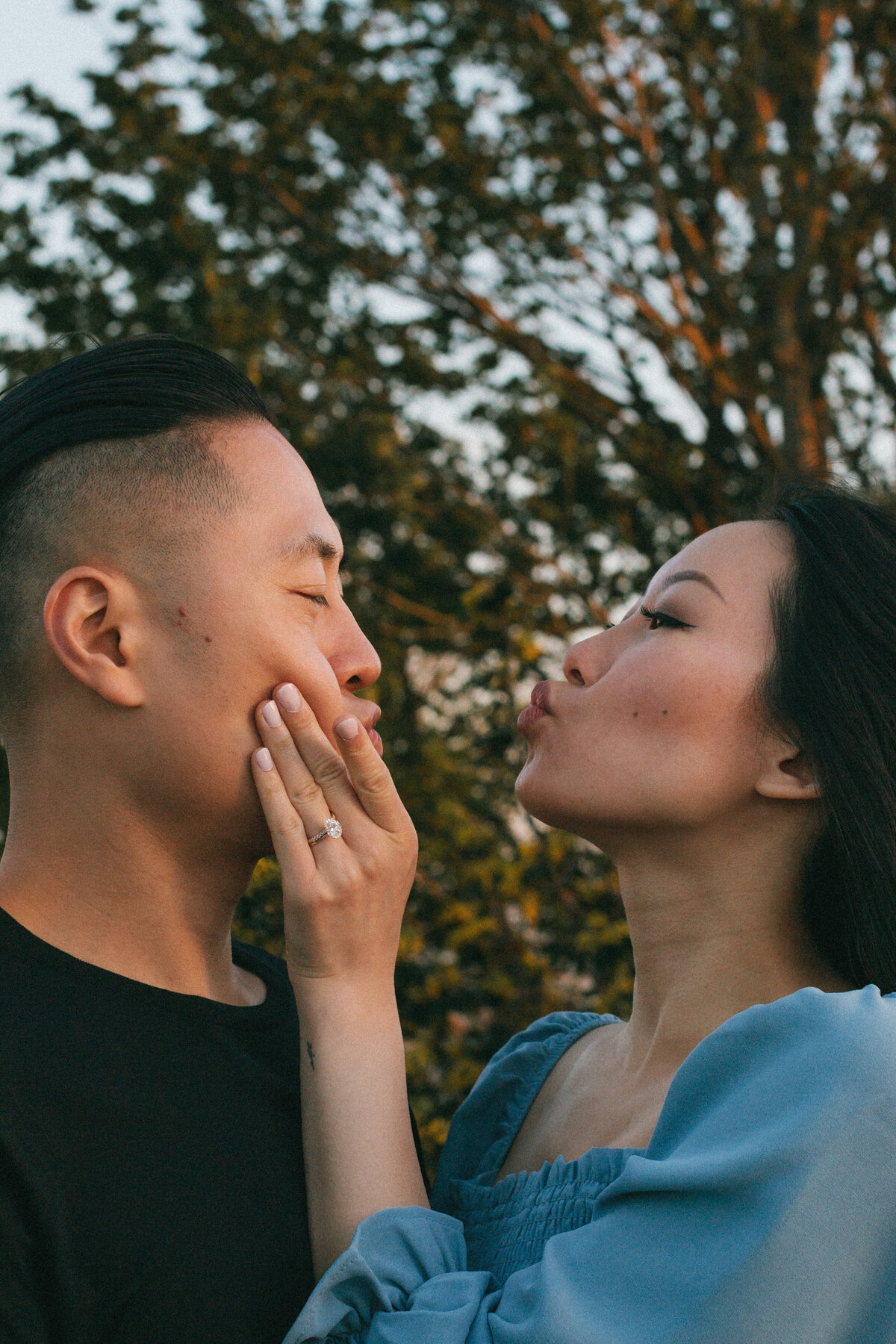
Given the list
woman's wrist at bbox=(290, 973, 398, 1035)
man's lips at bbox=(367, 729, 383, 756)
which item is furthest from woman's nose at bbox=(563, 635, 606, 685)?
woman's wrist at bbox=(290, 973, 398, 1035)

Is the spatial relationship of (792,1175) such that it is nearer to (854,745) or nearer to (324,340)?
(854,745)

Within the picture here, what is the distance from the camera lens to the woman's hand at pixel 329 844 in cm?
223

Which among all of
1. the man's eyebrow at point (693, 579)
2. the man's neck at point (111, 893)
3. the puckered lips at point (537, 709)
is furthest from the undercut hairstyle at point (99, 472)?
the man's eyebrow at point (693, 579)

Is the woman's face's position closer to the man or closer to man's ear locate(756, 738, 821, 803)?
man's ear locate(756, 738, 821, 803)

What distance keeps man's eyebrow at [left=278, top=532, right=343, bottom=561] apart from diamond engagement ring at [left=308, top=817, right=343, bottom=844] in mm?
502

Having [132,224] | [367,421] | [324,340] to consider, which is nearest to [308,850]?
[367,421]

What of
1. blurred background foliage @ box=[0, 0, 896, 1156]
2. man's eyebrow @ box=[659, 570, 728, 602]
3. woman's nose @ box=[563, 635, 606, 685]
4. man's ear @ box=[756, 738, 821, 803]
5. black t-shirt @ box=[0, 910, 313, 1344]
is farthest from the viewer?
blurred background foliage @ box=[0, 0, 896, 1156]

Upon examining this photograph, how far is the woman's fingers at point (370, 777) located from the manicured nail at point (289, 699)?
10 centimetres

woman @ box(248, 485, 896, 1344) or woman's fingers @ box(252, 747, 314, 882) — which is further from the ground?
woman's fingers @ box(252, 747, 314, 882)

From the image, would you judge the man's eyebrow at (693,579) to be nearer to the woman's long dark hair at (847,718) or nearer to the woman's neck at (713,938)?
the woman's long dark hair at (847,718)

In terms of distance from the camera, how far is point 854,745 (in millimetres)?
2400

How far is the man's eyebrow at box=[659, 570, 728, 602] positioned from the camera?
2.65 meters

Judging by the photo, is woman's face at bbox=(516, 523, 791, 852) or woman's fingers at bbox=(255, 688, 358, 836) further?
woman's face at bbox=(516, 523, 791, 852)

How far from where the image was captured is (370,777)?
2318 mm
